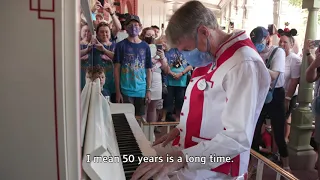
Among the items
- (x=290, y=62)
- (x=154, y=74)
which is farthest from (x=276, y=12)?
(x=154, y=74)

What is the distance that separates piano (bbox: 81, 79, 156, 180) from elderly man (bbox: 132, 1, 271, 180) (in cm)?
17

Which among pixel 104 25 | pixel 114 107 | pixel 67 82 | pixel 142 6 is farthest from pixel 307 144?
pixel 142 6

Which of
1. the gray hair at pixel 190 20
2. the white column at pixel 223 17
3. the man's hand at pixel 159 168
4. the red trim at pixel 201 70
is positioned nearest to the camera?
the man's hand at pixel 159 168

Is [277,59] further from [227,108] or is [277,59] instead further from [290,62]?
[227,108]

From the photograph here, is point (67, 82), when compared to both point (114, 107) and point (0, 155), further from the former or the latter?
point (114, 107)

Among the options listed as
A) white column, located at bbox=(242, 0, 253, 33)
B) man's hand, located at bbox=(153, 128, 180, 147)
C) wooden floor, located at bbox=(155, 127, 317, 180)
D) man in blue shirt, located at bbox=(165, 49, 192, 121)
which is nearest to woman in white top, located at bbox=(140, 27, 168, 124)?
man in blue shirt, located at bbox=(165, 49, 192, 121)

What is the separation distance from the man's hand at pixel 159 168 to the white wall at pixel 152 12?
14804 mm

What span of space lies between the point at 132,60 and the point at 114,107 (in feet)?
3.16

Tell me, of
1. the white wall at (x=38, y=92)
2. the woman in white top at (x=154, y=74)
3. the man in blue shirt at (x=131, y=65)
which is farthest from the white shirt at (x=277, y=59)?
the white wall at (x=38, y=92)

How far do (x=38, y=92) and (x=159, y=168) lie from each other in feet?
2.21

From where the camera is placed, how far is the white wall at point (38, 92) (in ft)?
2.03

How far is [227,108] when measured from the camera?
3.98 feet

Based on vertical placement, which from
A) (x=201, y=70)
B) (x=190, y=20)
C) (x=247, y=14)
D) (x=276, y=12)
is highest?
(x=247, y=14)

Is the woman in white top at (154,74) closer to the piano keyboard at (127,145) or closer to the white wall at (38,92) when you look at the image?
the piano keyboard at (127,145)
